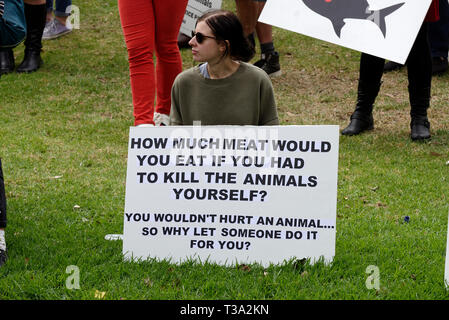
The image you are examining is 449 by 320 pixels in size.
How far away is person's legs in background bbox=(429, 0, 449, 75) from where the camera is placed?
7.44 metres

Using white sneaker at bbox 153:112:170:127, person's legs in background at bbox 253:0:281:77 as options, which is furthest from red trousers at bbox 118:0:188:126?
person's legs in background at bbox 253:0:281:77

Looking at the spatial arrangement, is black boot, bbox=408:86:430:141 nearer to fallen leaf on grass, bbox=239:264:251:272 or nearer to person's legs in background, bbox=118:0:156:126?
person's legs in background, bbox=118:0:156:126

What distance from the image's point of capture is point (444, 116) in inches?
237

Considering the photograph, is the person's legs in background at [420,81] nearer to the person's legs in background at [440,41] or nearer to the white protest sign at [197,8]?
the person's legs in background at [440,41]

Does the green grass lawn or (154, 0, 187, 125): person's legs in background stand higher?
(154, 0, 187, 125): person's legs in background

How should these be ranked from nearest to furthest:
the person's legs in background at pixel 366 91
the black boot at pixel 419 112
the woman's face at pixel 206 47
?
the woman's face at pixel 206 47 < the black boot at pixel 419 112 < the person's legs in background at pixel 366 91

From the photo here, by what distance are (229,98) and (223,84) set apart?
3.3 inches

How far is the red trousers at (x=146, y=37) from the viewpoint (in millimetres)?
4301

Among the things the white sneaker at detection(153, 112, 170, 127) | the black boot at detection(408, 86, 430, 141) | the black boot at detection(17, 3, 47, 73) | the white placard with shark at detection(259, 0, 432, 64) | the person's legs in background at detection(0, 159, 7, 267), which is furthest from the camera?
the black boot at detection(17, 3, 47, 73)

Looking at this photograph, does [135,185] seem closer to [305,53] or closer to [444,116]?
[444,116]

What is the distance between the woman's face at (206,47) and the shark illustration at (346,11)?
4.61 feet

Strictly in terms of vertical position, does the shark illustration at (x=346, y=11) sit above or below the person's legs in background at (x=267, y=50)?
above

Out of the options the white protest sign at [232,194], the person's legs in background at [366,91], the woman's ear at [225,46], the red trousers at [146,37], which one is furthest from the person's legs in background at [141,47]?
the person's legs in background at [366,91]

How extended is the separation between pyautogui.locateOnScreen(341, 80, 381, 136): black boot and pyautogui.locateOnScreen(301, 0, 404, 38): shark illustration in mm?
1090
